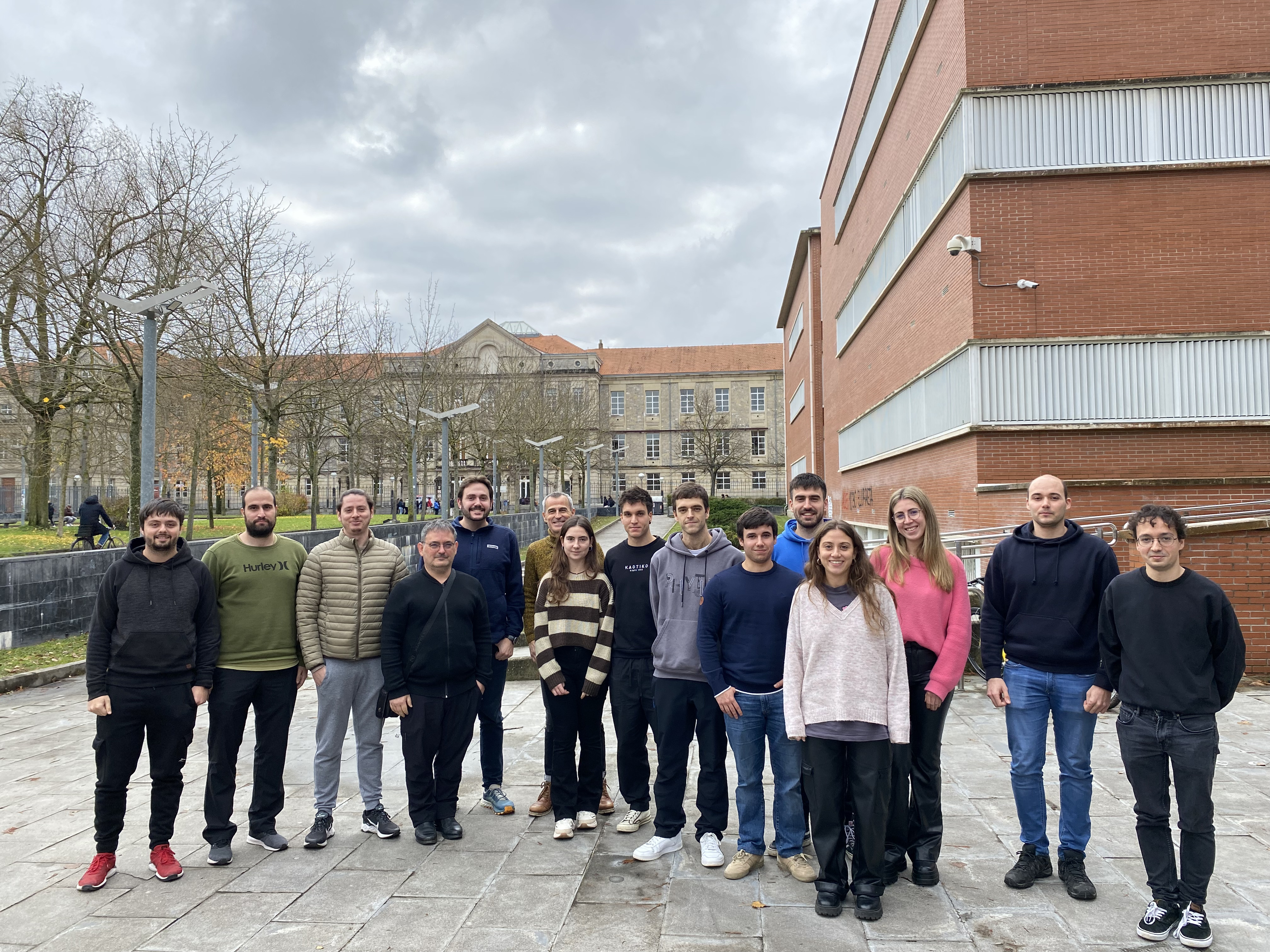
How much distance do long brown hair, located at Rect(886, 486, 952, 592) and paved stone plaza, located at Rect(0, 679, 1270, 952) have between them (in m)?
1.52

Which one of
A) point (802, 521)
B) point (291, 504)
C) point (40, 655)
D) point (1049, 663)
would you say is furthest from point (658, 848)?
point (291, 504)

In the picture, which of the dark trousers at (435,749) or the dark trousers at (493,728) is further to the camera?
the dark trousers at (493,728)

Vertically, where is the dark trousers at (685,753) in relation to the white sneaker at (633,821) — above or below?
above

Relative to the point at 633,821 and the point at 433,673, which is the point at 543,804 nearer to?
the point at 633,821

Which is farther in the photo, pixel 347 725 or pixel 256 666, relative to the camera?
pixel 347 725

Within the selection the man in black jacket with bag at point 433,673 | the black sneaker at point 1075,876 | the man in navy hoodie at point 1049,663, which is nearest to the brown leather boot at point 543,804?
the man in black jacket with bag at point 433,673

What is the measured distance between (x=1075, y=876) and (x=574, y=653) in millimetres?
2836

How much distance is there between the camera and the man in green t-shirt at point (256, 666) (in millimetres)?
4809

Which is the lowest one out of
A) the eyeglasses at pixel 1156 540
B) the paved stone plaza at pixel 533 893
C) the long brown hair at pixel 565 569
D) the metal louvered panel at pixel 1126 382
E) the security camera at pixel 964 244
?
the paved stone plaza at pixel 533 893

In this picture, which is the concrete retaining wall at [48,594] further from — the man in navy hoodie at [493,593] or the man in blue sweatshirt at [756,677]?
the man in blue sweatshirt at [756,677]

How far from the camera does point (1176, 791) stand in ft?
12.3

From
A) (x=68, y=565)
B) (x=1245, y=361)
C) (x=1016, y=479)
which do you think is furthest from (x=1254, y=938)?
(x=68, y=565)

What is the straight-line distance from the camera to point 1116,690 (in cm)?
397

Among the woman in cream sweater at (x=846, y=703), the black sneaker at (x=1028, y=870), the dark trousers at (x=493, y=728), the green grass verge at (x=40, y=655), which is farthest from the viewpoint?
the green grass verge at (x=40, y=655)
